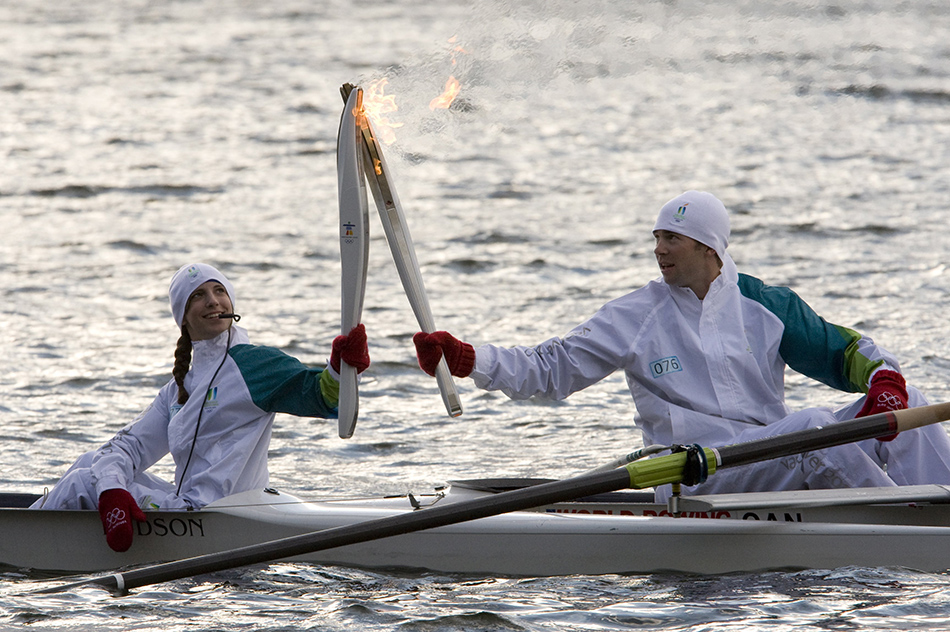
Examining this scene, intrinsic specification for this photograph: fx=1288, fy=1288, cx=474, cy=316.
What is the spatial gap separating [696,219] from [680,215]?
67mm

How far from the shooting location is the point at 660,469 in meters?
4.57

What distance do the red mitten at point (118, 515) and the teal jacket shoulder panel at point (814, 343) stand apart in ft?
8.73

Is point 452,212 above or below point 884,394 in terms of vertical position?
above

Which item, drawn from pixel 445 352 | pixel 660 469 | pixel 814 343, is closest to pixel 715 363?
pixel 814 343

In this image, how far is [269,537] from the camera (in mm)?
5215

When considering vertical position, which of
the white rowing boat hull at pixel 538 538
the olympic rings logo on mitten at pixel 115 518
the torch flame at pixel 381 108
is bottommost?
the white rowing boat hull at pixel 538 538

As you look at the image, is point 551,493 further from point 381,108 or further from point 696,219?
point 381,108

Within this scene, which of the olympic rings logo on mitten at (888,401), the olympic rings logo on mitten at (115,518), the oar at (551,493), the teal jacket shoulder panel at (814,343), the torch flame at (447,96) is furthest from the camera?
the torch flame at (447,96)

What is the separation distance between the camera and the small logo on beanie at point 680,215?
17.2 feet

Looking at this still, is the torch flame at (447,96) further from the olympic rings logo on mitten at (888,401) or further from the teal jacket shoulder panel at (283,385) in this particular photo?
the olympic rings logo on mitten at (888,401)

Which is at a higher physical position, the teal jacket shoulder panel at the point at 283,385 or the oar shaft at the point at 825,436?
the teal jacket shoulder panel at the point at 283,385

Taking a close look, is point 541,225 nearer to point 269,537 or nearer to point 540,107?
point 540,107

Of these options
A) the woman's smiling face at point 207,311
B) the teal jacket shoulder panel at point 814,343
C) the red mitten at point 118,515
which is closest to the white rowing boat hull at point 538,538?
the red mitten at point 118,515

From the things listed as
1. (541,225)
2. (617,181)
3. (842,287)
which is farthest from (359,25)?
(842,287)
